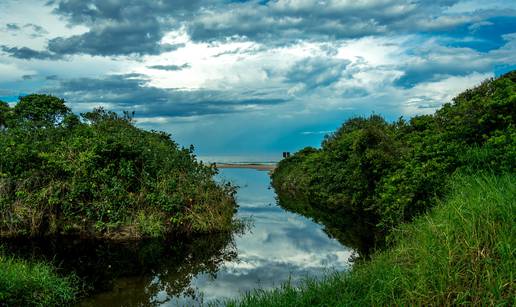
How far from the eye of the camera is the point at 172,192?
15.4m

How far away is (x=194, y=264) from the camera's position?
38.9 ft

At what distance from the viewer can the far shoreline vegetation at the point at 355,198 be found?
20.1ft

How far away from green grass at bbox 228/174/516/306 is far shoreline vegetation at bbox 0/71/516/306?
0.02m

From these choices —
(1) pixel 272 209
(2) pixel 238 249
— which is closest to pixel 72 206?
(2) pixel 238 249

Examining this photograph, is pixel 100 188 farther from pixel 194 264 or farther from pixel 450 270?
pixel 450 270

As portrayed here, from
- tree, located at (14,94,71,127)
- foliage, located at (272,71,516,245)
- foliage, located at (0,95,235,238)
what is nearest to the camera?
foliage, located at (272,71,516,245)

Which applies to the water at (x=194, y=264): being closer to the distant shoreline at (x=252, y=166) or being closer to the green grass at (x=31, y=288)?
the green grass at (x=31, y=288)

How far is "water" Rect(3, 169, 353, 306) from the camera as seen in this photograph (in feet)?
31.1

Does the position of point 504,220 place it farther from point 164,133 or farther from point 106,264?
point 164,133

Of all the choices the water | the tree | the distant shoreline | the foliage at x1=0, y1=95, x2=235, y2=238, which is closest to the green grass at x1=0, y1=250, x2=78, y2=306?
the water

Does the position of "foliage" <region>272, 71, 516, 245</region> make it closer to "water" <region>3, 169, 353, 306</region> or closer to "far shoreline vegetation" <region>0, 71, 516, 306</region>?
"far shoreline vegetation" <region>0, 71, 516, 306</region>

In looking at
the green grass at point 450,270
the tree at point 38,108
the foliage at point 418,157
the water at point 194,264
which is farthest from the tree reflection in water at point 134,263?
the tree at point 38,108

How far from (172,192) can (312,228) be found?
5459 mm

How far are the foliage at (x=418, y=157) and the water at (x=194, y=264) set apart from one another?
2.29 metres
